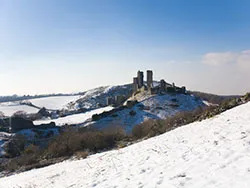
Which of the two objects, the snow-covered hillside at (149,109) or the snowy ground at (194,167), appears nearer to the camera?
the snowy ground at (194,167)

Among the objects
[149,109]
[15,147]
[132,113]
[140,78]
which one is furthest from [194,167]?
[140,78]

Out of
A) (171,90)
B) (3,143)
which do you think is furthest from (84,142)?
(171,90)

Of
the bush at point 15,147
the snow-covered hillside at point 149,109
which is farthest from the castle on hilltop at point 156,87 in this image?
the bush at point 15,147

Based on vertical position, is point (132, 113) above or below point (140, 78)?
below

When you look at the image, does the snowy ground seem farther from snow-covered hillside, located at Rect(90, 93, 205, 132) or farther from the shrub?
the shrub

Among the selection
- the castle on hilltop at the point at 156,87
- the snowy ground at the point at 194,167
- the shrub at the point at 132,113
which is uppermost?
the castle on hilltop at the point at 156,87

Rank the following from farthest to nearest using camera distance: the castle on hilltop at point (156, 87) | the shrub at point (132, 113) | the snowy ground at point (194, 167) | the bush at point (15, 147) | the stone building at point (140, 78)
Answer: the stone building at point (140, 78)
the castle on hilltop at point (156, 87)
the shrub at point (132, 113)
the bush at point (15, 147)
the snowy ground at point (194, 167)

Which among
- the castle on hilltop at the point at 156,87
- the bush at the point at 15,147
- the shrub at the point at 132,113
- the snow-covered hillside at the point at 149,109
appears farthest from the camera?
the castle on hilltop at the point at 156,87

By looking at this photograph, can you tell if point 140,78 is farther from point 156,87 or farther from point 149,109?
point 149,109

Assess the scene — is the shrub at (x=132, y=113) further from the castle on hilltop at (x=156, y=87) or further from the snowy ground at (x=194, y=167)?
the snowy ground at (x=194, y=167)

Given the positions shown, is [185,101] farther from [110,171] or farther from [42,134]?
[110,171]

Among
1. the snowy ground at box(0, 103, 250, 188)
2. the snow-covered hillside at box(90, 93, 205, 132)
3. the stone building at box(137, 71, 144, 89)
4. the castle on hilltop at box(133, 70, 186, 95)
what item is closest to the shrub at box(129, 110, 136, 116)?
the snow-covered hillside at box(90, 93, 205, 132)

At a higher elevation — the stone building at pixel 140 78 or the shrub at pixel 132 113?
the stone building at pixel 140 78

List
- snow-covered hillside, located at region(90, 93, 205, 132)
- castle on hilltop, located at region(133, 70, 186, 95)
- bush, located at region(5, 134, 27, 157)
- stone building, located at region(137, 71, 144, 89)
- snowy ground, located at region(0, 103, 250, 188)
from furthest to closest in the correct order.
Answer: stone building, located at region(137, 71, 144, 89), castle on hilltop, located at region(133, 70, 186, 95), snow-covered hillside, located at region(90, 93, 205, 132), bush, located at region(5, 134, 27, 157), snowy ground, located at region(0, 103, 250, 188)
